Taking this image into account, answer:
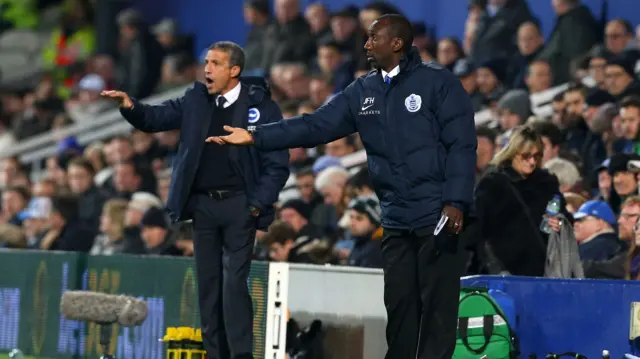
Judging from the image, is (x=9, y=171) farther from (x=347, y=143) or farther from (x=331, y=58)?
(x=347, y=143)

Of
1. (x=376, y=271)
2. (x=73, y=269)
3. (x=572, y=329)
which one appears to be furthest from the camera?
(x=73, y=269)

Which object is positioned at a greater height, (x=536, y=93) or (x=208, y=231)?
(x=536, y=93)

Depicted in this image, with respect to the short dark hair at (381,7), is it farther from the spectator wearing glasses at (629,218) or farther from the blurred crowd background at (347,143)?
the spectator wearing glasses at (629,218)

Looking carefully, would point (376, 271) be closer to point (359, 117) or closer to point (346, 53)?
point (359, 117)

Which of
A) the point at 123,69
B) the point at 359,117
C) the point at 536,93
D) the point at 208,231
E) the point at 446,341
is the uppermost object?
the point at 123,69

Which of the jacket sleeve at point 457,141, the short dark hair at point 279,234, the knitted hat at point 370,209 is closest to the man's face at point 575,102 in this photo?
the knitted hat at point 370,209

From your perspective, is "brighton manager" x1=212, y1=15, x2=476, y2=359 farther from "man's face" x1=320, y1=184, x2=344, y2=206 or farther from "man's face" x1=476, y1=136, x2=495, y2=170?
"man's face" x1=320, y1=184, x2=344, y2=206

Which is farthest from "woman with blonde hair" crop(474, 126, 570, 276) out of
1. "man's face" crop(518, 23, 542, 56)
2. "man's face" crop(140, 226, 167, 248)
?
"man's face" crop(518, 23, 542, 56)

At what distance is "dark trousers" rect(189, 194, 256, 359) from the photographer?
925 cm

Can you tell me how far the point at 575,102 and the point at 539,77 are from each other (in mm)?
1150

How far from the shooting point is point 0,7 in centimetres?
2459

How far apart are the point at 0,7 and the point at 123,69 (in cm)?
387

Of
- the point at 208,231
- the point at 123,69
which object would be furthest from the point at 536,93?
the point at 123,69

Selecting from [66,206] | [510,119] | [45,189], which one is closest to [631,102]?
[510,119]
